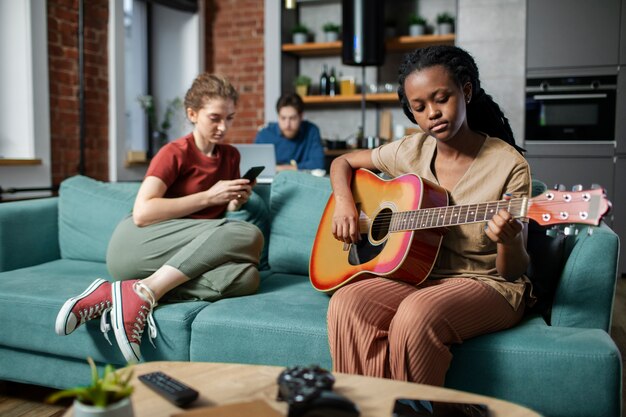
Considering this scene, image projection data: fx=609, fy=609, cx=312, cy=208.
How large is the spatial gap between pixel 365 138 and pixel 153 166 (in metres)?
3.27

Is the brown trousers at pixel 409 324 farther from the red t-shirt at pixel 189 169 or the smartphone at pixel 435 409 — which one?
the red t-shirt at pixel 189 169

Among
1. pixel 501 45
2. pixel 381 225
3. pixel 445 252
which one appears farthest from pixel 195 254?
pixel 501 45

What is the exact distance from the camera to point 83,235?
8.78 ft


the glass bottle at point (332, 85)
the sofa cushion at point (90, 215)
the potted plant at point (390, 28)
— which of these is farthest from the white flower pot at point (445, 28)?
the sofa cushion at point (90, 215)

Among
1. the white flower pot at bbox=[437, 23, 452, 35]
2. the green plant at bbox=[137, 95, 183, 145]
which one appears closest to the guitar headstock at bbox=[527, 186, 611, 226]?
the white flower pot at bbox=[437, 23, 452, 35]

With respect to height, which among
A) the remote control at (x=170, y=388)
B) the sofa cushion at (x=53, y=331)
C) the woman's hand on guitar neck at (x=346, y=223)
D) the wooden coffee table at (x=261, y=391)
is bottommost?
the sofa cushion at (x=53, y=331)

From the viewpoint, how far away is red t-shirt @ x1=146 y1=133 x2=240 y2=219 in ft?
7.17

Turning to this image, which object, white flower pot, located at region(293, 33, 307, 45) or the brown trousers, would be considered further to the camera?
white flower pot, located at region(293, 33, 307, 45)

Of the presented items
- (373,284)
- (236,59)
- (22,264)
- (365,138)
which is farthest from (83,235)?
(236,59)

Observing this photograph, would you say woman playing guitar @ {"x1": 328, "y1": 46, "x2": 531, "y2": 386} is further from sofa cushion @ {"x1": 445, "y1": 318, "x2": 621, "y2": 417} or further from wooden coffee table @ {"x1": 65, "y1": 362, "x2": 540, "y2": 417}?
wooden coffee table @ {"x1": 65, "y1": 362, "x2": 540, "y2": 417}

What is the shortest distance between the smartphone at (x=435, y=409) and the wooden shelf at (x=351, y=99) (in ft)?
13.9

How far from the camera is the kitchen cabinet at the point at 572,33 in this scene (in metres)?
4.45

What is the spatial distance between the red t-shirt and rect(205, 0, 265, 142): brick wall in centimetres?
362

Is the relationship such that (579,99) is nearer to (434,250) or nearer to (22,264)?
(434,250)
